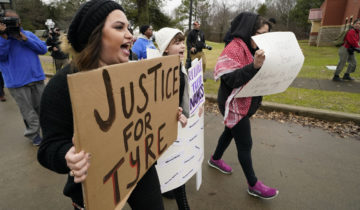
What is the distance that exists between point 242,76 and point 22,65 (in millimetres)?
3004

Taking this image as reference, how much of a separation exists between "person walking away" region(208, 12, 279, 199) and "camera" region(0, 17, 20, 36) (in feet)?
8.71

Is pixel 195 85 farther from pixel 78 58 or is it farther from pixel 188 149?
pixel 78 58

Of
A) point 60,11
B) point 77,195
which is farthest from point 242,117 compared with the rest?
point 60,11

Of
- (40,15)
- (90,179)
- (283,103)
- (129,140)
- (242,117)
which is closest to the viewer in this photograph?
(90,179)

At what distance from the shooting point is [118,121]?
0.88 m

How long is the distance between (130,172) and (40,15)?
3795cm

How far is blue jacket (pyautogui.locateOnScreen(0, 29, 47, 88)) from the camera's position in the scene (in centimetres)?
290

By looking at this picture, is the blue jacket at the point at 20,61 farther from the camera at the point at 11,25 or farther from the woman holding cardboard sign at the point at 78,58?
the woman holding cardboard sign at the point at 78,58

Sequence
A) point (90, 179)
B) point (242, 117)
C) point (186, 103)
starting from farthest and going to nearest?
point (242, 117)
point (186, 103)
point (90, 179)

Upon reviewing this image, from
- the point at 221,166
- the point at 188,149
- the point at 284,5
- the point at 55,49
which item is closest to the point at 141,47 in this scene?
the point at 55,49

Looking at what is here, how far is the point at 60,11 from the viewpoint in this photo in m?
31.1

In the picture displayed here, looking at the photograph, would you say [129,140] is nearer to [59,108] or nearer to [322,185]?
[59,108]

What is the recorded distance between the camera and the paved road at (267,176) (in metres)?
2.22

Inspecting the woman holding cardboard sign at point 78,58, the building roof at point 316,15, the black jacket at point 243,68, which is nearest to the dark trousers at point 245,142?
the black jacket at point 243,68
